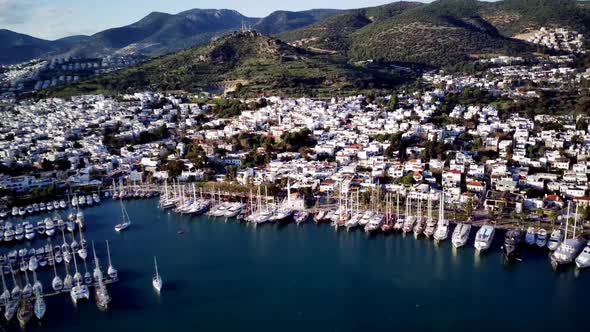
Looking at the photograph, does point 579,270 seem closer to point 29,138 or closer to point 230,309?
point 230,309

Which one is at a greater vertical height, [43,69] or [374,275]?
[43,69]

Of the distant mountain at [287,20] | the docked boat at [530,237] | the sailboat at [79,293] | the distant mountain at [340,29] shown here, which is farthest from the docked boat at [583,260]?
the distant mountain at [287,20]

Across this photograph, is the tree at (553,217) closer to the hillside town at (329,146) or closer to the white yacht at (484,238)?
the hillside town at (329,146)

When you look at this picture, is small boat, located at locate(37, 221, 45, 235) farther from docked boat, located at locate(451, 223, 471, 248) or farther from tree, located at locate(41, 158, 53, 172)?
docked boat, located at locate(451, 223, 471, 248)

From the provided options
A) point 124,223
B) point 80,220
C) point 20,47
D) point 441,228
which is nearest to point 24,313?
point 80,220

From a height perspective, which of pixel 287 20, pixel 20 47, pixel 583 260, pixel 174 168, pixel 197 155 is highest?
pixel 287 20

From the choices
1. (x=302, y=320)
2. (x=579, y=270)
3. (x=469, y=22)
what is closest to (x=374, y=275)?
(x=302, y=320)

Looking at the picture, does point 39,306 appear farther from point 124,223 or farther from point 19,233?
point 124,223
